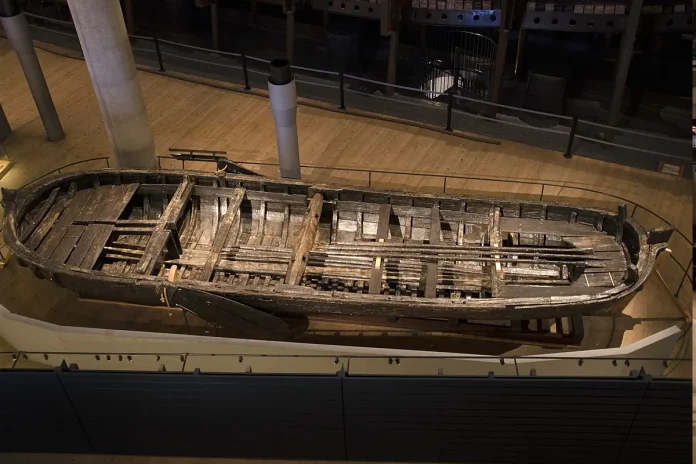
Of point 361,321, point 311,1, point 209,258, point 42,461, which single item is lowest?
point 42,461

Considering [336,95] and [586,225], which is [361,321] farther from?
[336,95]

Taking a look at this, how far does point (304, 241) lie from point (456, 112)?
476cm

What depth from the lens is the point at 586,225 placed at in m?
6.96

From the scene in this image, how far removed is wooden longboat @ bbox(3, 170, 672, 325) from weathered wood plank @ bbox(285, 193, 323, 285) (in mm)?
16

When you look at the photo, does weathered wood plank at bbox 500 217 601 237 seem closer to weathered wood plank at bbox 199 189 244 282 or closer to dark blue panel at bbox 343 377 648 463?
dark blue panel at bbox 343 377 648 463

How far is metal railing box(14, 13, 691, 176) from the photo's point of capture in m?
9.58

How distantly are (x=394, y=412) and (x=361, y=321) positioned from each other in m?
1.49

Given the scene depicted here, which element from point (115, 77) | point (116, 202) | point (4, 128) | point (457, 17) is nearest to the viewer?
point (116, 202)

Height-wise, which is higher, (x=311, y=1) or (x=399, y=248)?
(x=311, y=1)

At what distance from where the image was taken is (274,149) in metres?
9.95

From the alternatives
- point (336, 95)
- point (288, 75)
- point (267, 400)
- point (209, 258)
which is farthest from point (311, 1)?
point (267, 400)

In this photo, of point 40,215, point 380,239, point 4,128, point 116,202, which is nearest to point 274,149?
point 116,202

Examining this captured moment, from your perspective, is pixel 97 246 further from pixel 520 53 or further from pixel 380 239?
pixel 520 53

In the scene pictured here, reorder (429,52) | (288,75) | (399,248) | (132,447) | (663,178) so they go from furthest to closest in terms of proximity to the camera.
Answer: (429,52) < (663,178) < (288,75) < (399,248) < (132,447)
